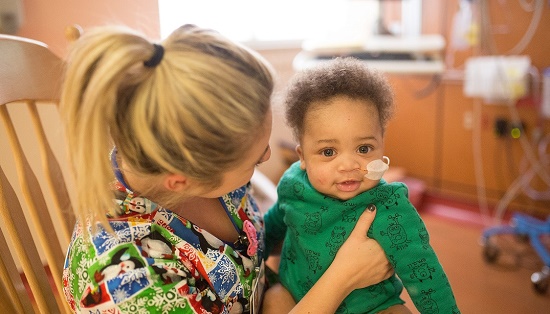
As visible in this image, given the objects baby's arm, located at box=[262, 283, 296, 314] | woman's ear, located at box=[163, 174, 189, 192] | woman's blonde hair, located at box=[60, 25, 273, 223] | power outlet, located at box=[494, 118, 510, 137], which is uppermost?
woman's blonde hair, located at box=[60, 25, 273, 223]

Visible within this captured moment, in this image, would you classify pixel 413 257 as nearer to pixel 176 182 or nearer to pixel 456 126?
pixel 176 182

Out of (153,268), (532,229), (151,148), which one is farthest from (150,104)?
(532,229)

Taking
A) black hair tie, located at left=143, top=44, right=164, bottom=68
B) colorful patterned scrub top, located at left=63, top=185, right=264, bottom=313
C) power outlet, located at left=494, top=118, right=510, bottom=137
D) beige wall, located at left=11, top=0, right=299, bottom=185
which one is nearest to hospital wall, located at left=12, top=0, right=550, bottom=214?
power outlet, located at left=494, top=118, right=510, bottom=137

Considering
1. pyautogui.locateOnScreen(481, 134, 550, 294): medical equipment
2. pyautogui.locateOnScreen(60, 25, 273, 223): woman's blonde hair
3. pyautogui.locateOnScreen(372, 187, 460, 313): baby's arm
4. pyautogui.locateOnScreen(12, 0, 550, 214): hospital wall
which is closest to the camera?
pyautogui.locateOnScreen(60, 25, 273, 223): woman's blonde hair

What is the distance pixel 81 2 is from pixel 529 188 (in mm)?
2460

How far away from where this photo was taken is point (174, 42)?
0.72 meters

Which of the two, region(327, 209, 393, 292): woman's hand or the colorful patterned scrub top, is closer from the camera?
the colorful patterned scrub top

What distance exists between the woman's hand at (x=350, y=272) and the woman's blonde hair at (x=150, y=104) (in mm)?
333

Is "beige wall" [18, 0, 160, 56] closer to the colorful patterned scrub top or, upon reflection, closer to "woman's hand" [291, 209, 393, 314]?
the colorful patterned scrub top

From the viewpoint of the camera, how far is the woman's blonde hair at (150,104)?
0.68 m

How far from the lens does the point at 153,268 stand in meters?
0.74

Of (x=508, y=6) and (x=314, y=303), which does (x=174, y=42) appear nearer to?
(x=314, y=303)

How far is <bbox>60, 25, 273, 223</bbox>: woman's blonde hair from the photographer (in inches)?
26.6

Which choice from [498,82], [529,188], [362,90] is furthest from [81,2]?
[529,188]
